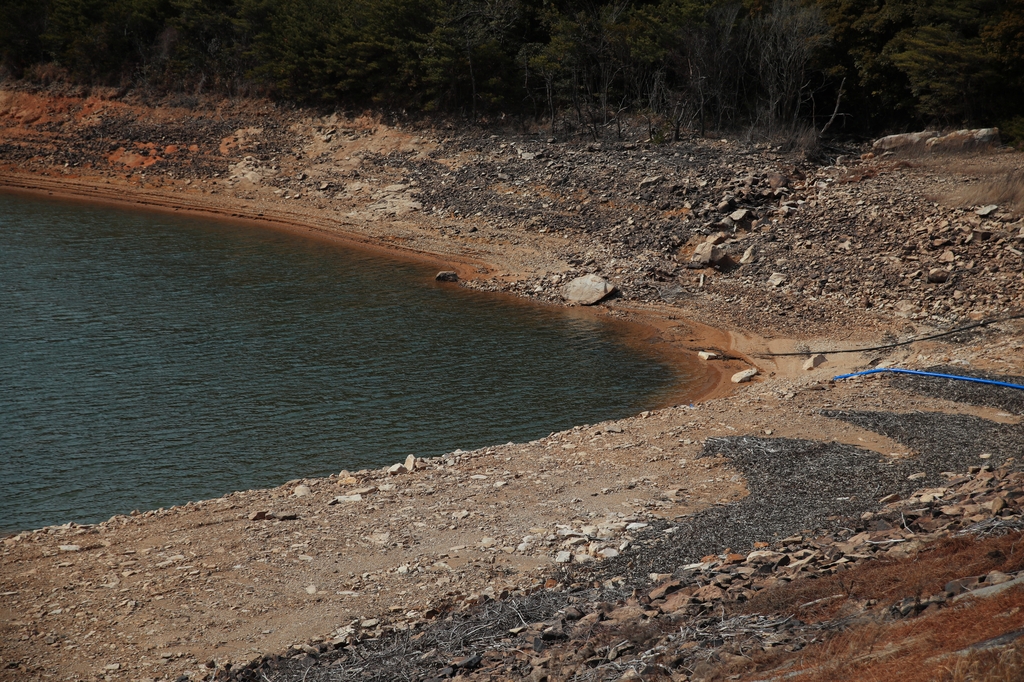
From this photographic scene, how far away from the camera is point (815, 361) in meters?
18.0

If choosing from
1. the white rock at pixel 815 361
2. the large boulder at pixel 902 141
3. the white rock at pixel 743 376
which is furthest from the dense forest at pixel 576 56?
the white rock at pixel 743 376

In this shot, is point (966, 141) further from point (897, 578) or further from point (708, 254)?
point (897, 578)

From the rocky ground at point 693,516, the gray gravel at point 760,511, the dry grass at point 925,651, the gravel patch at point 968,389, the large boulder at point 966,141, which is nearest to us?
the dry grass at point 925,651

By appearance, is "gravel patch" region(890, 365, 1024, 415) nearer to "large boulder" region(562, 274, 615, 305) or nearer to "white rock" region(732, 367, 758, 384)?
"white rock" region(732, 367, 758, 384)

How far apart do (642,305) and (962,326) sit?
7770 millimetres

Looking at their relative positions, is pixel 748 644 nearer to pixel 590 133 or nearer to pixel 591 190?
pixel 591 190

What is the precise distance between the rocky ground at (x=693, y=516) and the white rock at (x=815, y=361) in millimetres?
75

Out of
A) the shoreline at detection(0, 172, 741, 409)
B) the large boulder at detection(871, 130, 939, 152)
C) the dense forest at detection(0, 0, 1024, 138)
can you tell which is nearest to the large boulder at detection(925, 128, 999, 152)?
the large boulder at detection(871, 130, 939, 152)

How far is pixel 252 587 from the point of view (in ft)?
31.0

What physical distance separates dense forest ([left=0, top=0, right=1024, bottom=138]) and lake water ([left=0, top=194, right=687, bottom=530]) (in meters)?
12.8

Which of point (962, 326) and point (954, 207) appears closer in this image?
point (962, 326)

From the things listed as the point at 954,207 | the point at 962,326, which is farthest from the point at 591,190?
the point at 962,326

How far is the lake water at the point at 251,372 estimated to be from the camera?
1387 centimetres

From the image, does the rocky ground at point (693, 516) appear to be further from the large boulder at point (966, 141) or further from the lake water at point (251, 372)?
the lake water at point (251, 372)
